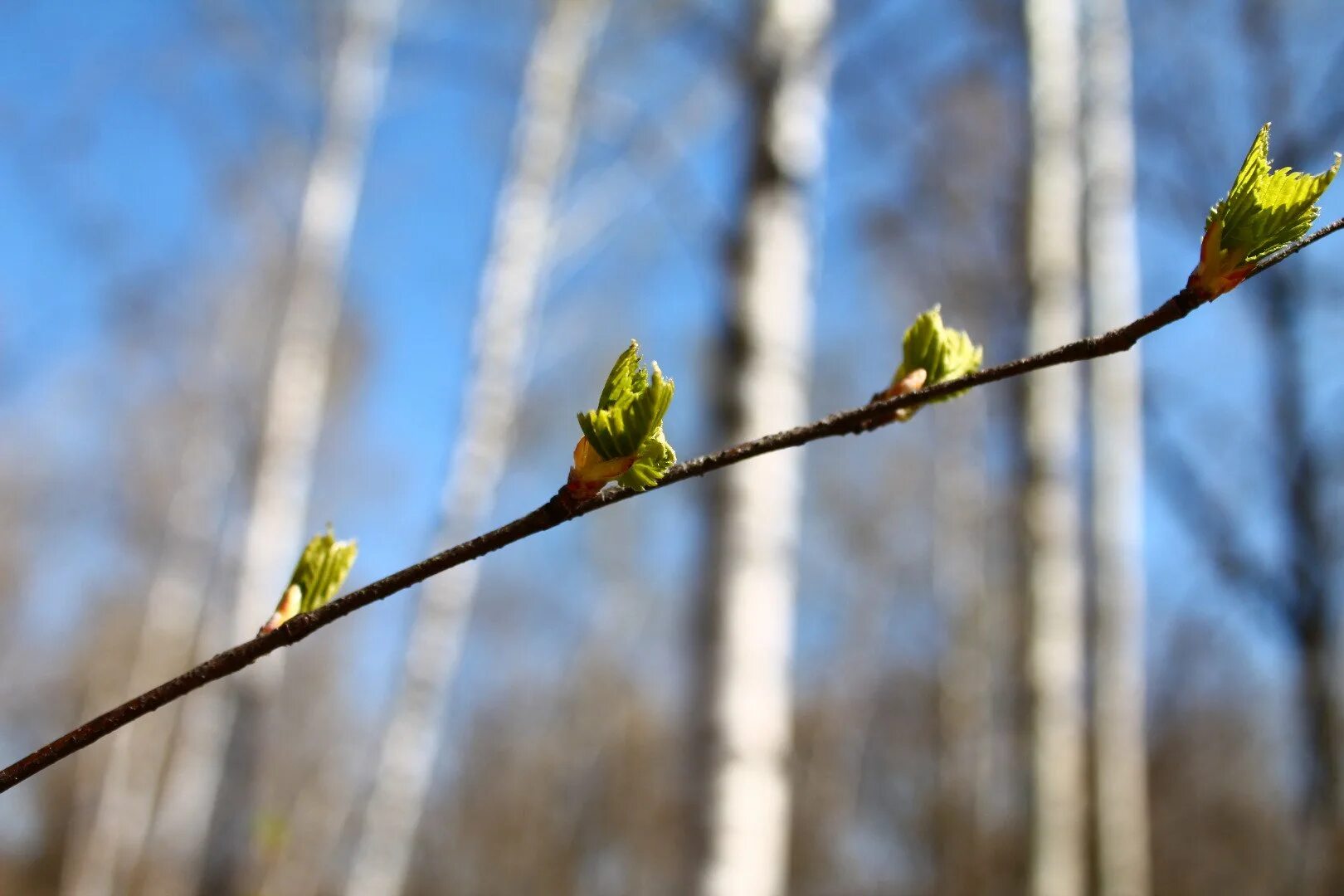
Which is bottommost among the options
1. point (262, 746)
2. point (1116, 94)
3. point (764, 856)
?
point (764, 856)

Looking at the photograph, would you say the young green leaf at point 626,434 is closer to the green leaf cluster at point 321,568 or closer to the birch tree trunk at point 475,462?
the green leaf cluster at point 321,568

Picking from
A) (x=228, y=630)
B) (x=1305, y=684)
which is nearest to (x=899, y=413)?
(x=1305, y=684)

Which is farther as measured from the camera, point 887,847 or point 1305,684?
point 887,847

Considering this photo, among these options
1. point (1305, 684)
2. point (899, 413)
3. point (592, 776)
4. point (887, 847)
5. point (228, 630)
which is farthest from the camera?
point (592, 776)

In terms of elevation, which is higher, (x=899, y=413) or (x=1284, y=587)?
(x=1284, y=587)

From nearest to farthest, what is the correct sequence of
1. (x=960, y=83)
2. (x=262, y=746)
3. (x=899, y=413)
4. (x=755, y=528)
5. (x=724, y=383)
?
(x=899, y=413), (x=755, y=528), (x=724, y=383), (x=262, y=746), (x=960, y=83)

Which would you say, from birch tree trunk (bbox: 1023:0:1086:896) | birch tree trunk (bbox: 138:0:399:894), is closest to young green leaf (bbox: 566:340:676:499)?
birch tree trunk (bbox: 1023:0:1086:896)

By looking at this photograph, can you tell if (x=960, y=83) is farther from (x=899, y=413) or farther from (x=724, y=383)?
(x=899, y=413)
